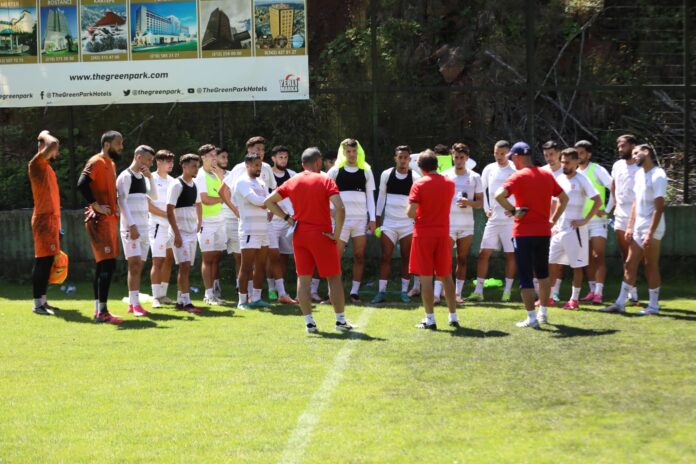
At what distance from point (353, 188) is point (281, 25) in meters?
3.33

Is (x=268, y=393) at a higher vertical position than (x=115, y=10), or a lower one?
lower

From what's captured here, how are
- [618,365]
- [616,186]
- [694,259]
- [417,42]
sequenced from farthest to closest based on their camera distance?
1. [417,42]
2. [694,259]
3. [616,186]
4. [618,365]

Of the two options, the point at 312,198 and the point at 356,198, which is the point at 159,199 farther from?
the point at 312,198

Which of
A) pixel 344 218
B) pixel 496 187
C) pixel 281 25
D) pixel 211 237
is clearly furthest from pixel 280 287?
pixel 281 25

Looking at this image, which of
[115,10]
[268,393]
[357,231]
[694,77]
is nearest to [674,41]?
[694,77]

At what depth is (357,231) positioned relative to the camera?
43.4 ft

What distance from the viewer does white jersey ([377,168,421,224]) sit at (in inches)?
522

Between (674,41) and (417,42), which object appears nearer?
(674,41)

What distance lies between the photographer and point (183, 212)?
1256 cm

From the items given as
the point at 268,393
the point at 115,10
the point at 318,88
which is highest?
the point at 115,10

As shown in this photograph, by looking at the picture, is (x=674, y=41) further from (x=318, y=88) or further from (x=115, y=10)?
(x=115, y=10)

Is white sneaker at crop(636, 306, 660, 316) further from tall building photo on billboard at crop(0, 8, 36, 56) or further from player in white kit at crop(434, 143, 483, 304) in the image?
tall building photo on billboard at crop(0, 8, 36, 56)

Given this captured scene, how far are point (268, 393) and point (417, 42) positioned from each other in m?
11.7

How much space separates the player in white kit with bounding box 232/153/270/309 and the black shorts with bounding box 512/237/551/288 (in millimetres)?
3445
